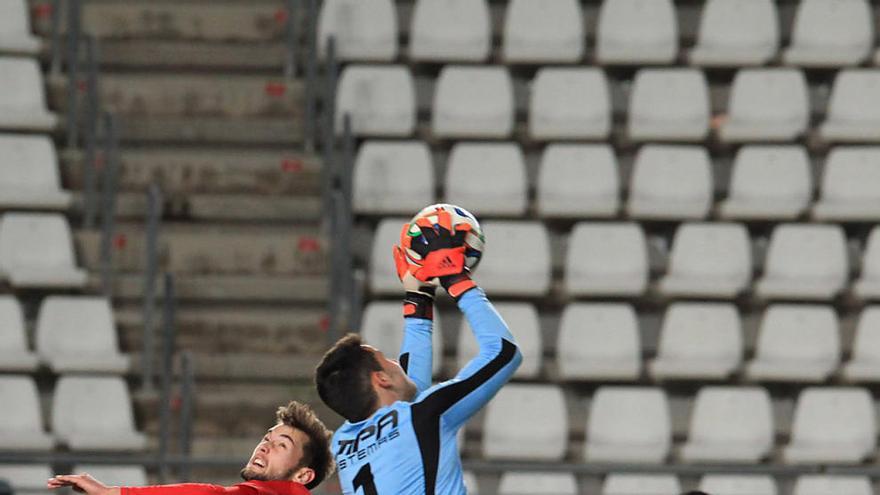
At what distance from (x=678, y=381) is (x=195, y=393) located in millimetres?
2375

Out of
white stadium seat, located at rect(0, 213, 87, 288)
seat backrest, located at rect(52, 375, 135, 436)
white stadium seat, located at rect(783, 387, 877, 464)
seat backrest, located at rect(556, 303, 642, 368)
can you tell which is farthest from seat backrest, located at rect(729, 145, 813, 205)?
white stadium seat, located at rect(0, 213, 87, 288)

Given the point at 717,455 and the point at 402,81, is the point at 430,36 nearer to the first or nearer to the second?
the point at 402,81

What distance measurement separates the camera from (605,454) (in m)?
8.43

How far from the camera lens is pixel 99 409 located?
8.45m

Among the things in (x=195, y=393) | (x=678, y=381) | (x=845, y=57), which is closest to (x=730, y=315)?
(x=678, y=381)

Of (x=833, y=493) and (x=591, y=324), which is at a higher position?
(x=591, y=324)

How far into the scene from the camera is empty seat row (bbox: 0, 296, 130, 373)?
8625 mm

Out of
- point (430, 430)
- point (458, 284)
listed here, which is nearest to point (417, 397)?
point (430, 430)

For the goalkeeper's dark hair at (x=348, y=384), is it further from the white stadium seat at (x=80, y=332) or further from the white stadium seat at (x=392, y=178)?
the white stadium seat at (x=392, y=178)

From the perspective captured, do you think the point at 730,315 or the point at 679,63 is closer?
the point at 730,315

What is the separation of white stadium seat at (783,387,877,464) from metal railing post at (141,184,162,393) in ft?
10.0

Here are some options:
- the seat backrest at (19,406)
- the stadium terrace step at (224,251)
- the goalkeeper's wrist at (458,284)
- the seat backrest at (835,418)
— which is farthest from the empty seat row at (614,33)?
the goalkeeper's wrist at (458,284)

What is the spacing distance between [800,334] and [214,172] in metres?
3.05

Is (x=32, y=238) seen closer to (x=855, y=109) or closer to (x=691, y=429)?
(x=691, y=429)
